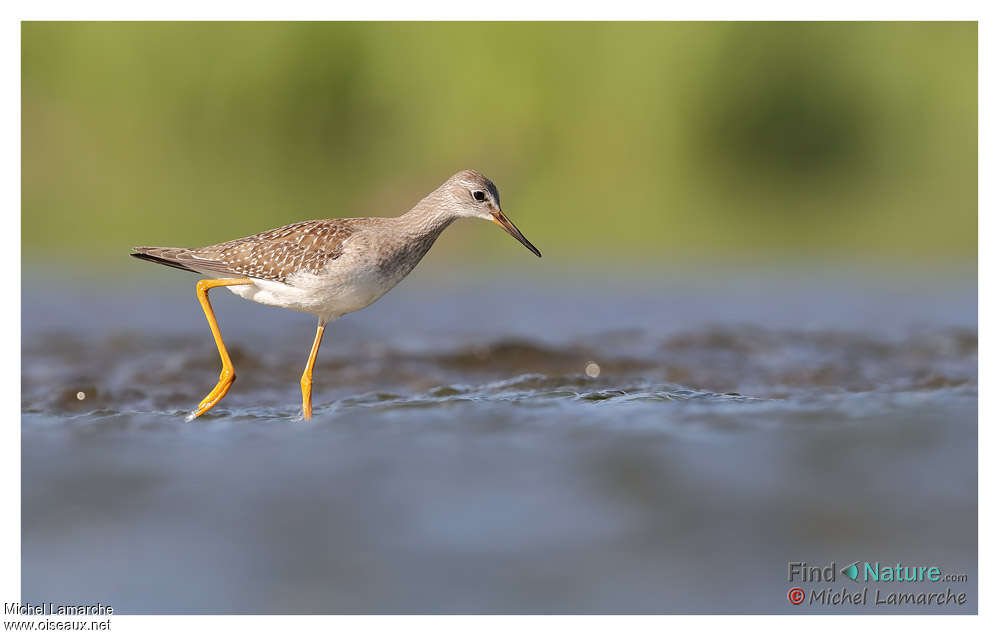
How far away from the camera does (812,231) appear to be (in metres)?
17.2

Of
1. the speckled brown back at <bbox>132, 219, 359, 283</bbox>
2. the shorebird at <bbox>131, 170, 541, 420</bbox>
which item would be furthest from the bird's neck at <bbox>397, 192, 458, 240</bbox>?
the speckled brown back at <bbox>132, 219, 359, 283</bbox>

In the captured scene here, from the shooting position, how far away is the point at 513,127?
56.4 ft

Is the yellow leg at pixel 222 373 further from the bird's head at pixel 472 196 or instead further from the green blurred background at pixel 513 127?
the green blurred background at pixel 513 127

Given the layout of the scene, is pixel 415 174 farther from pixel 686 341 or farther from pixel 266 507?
pixel 266 507

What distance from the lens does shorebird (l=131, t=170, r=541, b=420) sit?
748 cm

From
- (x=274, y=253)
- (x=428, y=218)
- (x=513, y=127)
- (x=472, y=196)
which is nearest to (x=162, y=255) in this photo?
(x=274, y=253)

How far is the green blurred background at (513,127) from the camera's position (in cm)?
1558

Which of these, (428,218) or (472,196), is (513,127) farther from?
(428,218)

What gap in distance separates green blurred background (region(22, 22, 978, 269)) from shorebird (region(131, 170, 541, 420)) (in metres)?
7.01

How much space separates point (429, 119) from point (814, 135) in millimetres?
6553

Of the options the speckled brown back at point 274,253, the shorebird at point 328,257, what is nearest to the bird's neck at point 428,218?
the shorebird at point 328,257

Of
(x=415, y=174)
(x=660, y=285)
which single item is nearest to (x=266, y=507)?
(x=660, y=285)

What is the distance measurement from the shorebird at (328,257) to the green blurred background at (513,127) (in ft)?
23.0

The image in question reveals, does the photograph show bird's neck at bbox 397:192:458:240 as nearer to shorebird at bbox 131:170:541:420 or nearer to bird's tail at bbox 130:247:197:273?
shorebird at bbox 131:170:541:420
